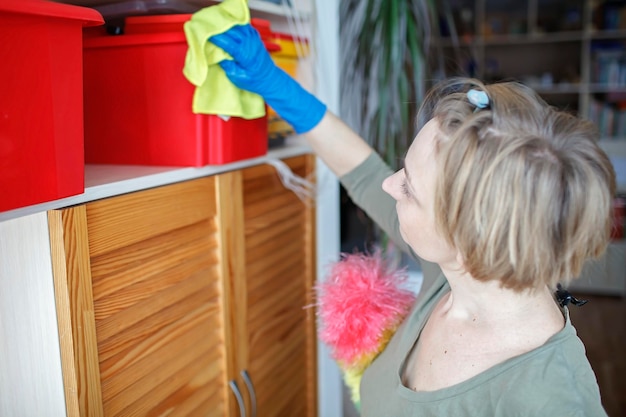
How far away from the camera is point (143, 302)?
883mm

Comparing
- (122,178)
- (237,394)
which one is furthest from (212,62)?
(237,394)

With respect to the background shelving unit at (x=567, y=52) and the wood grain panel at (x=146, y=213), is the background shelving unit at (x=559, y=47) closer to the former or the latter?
the background shelving unit at (x=567, y=52)

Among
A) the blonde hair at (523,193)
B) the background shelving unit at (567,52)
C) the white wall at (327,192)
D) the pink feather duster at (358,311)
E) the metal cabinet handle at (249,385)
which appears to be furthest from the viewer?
the background shelving unit at (567,52)

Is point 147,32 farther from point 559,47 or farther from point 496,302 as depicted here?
point 559,47

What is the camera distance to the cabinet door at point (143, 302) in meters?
0.74

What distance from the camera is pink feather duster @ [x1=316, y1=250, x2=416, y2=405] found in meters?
1.03

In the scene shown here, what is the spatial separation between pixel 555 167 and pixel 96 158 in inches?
28.2

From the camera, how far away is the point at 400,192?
86 centimetres

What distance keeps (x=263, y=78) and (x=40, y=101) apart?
42 centimetres

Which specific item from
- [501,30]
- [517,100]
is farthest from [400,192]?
[501,30]

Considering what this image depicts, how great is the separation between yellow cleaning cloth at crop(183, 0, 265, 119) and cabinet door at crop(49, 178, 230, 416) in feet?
0.44

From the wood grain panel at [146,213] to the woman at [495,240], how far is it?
21 cm

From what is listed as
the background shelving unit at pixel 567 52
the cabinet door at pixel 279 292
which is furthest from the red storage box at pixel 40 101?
the background shelving unit at pixel 567 52

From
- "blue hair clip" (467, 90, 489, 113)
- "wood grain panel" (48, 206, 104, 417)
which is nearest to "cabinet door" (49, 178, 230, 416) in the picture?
"wood grain panel" (48, 206, 104, 417)
